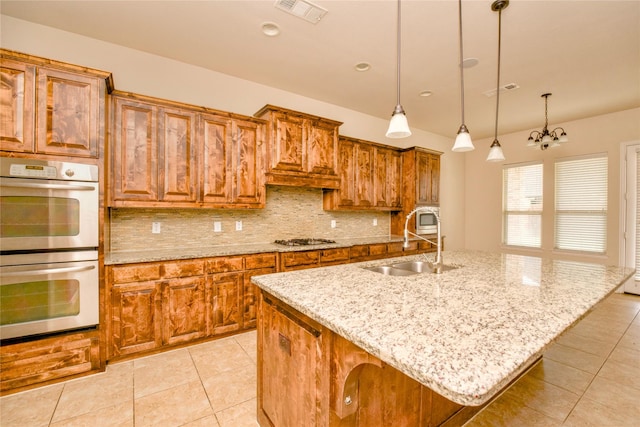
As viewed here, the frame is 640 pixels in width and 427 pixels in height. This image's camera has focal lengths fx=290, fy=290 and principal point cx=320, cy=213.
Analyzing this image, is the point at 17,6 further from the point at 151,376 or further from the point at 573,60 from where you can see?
the point at 573,60

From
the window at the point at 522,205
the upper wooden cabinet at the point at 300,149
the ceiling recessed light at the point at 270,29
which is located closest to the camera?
the ceiling recessed light at the point at 270,29

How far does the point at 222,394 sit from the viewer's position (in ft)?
6.70

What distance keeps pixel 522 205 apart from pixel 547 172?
2.39 feet

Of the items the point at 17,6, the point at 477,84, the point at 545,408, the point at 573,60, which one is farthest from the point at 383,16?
the point at 545,408

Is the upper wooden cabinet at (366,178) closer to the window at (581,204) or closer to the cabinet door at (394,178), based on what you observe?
the cabinet door at (394,178)

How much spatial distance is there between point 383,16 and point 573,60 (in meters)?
2.22

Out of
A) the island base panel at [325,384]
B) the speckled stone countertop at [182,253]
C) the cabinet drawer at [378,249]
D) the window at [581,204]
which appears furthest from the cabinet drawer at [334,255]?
the window at [581,204]

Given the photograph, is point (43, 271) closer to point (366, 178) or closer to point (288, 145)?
point (288, 145)

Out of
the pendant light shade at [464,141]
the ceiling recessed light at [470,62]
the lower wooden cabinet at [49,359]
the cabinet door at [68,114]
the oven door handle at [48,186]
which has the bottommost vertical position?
the lower wooden cabinet at [49,359]

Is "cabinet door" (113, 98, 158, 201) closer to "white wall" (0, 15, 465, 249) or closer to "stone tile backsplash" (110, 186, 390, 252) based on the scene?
"stone tile backsplash" (110, 186, 390, 252)

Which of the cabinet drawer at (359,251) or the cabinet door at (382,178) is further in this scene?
the cabinet door at (382,178)

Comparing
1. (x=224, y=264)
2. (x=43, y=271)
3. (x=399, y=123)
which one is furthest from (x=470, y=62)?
(x=43, y=271)

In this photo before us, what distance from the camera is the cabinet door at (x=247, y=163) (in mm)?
3143

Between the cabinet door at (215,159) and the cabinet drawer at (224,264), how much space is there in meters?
0.62
